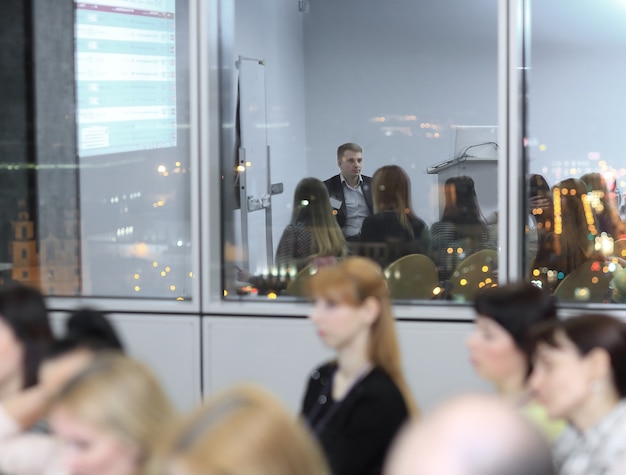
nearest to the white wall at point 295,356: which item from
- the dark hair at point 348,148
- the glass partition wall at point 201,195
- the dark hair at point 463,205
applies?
the glass partition wall at point 201,195

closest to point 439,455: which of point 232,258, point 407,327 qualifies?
point 407,327

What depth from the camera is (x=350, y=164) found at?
6934mm

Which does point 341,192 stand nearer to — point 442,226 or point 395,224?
point 395,224

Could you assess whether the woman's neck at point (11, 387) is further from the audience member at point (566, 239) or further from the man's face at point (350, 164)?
the man's face at point (350, 164)

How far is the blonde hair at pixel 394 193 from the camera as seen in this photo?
517 cm

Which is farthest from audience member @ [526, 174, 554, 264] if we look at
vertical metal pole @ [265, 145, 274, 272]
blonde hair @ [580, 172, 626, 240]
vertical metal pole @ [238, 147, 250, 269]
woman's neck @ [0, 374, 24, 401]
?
woman's neck @ [0, 374, 24, 401]

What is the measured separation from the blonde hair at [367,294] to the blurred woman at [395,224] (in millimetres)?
1895

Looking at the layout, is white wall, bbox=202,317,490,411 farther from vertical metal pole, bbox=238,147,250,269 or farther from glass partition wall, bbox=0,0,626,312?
vertical metal pole, bbox=238,147,250,269

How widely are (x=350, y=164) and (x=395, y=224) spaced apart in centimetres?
190

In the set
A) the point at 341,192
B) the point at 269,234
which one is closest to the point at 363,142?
the point at 341,192

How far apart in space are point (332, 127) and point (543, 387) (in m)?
5.44

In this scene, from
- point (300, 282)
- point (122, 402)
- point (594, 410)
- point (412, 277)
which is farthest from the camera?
point (300, 282)

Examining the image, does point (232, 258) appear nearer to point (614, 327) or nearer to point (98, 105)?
point (98, 105)

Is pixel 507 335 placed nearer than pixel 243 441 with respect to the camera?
No
